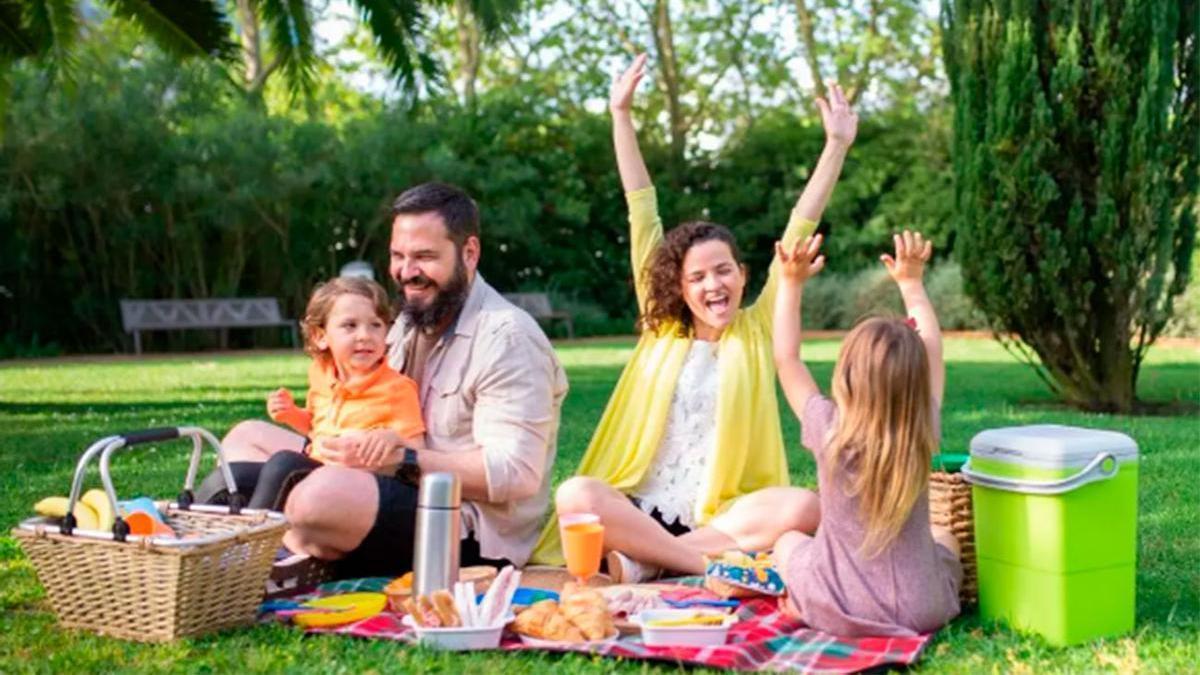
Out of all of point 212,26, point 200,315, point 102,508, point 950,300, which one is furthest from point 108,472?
point 950,300

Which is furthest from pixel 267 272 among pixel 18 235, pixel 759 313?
pixel 759 313

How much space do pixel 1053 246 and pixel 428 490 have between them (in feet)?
24.0

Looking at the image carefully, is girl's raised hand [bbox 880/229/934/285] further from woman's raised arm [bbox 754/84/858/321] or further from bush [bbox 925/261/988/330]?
bush [bbox 925/261/988/330]

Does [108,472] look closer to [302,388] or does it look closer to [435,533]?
[435,533]

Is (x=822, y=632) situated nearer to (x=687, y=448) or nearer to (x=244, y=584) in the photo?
(x=687, y=448)

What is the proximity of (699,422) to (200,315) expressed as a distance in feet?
53.0

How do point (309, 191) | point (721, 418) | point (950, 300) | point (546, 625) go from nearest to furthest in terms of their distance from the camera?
point (546, 625), point (721, 418), point (309, 191), point (950, 300)

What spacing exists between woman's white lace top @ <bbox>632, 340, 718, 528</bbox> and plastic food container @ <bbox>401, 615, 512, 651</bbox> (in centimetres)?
106

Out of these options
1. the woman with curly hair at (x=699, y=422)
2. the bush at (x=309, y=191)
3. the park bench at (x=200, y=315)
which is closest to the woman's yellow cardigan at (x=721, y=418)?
the woman with curly hair at (x=699, y=422)

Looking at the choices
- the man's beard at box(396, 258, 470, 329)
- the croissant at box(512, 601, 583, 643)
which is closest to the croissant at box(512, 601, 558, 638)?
the croissant at box(512, 601, 583, 643)

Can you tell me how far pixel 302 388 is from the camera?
1282 cm

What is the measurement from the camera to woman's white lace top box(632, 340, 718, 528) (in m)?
4.69

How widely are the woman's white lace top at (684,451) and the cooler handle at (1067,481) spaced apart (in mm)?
1062

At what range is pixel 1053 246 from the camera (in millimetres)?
10172
